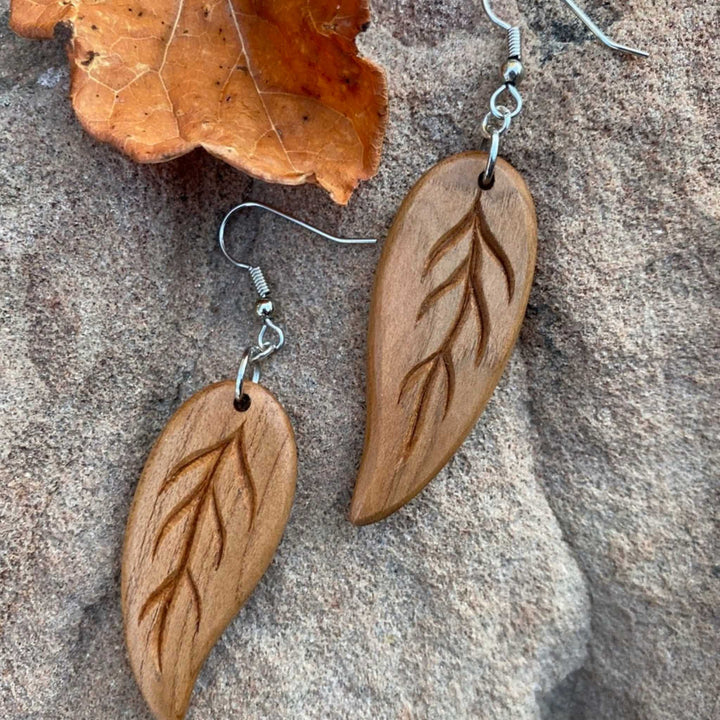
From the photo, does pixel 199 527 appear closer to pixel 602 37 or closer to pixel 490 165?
pixel 490 165

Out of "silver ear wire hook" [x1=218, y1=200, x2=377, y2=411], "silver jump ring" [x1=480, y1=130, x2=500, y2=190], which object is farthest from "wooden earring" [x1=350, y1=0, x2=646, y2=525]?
"silver ear wire hook" [x1=218, y1=200, x2=377, y2=411]

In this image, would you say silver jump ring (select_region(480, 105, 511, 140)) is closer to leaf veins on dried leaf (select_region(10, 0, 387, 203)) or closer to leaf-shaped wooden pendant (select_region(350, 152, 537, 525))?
leaf-shaped wooden pendant (select_region(350, 152, 537, 525))

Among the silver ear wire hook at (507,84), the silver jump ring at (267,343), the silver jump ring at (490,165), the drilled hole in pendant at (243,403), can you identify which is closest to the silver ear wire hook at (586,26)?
the silver ear wire hook at (507,84)

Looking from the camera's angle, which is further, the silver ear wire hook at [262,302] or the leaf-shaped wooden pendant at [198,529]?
the silver ear wire hook at [262,302]

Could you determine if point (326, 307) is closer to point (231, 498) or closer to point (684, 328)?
point (231, 498)

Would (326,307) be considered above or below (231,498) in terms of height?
above

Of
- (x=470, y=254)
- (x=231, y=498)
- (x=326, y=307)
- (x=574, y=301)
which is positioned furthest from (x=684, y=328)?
(x=231, y=498)

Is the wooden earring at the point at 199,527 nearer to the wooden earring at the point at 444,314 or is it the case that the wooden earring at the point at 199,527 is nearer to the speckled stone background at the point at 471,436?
the speckled stone background at the point at 471,436
